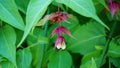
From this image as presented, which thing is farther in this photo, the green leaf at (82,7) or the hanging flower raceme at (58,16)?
the hanging flower raceme at (58,16)

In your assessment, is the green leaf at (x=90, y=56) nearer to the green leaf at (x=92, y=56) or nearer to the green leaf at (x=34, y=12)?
the green leaf at (x=92, y=56)

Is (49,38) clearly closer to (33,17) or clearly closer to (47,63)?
(47,63)

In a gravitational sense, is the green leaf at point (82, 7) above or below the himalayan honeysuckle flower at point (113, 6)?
above

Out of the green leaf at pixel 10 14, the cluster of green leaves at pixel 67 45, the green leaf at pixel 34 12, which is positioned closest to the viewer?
the green leaf at pixel 34 12

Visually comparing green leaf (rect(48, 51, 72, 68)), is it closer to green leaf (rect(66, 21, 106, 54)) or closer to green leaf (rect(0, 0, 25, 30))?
green leaf (rect(66, 21, 106, 54))

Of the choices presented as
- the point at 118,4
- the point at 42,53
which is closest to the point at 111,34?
the point at 118,4

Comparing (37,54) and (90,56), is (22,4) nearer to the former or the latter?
(37,54)

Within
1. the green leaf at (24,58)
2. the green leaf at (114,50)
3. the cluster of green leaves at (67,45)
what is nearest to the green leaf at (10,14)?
the cluster of green leaves at (67,45)
